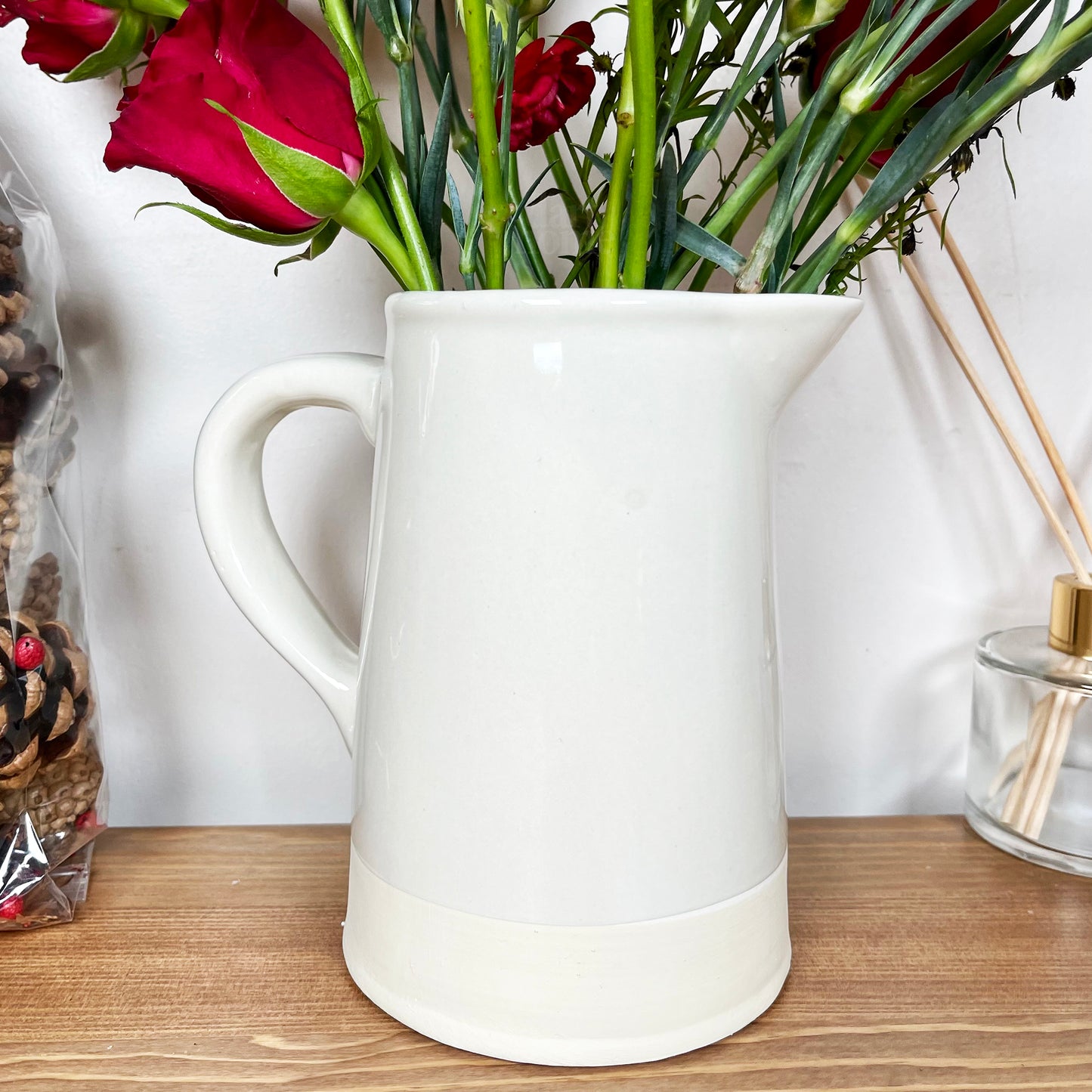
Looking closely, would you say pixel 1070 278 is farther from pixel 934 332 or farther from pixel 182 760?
pixel 182 760

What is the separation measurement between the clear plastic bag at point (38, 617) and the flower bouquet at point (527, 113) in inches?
3.5

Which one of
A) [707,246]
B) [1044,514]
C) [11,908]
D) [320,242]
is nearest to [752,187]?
[707,246]

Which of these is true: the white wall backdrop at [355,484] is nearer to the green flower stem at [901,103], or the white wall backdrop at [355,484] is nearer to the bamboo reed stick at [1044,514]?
the bamboo reed stick at [1044,514]

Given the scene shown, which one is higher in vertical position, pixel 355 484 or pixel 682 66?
pixel 682 66

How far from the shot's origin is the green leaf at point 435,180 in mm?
347

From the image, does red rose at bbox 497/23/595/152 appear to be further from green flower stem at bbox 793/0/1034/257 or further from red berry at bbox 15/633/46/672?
red berry at bbox 15/633/46/672

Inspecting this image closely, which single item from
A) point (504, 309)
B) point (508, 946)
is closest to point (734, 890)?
point (508, 946)

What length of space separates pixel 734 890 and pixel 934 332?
31 cm

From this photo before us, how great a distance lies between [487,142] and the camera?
12.5 inches

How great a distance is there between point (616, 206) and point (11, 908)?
0.35 m

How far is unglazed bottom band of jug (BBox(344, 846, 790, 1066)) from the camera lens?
329 mm

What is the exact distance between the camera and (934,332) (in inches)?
20.4

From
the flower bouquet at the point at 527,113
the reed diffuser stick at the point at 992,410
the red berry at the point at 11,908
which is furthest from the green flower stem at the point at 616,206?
the red berry at the point at 11,908

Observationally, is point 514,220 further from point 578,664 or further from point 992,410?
point 992,410
